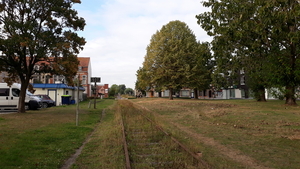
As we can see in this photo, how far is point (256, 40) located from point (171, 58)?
2258cm

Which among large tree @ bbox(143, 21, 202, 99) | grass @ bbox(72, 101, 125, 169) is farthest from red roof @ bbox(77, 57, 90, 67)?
grass @ bbox(72, 101, 125, 169)

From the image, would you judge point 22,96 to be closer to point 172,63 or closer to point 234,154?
point 234,154

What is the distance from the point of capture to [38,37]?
15.4 m

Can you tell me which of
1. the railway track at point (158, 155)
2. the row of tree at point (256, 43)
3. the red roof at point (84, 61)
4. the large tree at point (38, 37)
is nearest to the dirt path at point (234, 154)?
the railway track at point (158, 155)

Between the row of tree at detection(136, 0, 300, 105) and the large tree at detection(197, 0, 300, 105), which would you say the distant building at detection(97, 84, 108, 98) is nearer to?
the row of tree at detection(136, 0, 300, 105)

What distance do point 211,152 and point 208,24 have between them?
13.3 metres

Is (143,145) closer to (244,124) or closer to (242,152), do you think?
(242,152)

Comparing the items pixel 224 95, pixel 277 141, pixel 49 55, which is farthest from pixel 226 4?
pixel 224 95

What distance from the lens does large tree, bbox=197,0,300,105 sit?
14.6 meters

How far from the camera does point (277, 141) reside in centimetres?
793

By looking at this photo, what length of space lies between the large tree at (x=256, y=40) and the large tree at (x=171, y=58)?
1823cm

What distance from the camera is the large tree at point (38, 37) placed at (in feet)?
48.6

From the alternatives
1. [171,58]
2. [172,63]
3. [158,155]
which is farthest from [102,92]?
[158,155]

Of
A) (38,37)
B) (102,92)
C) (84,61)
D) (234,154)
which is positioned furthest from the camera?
(102,92)
